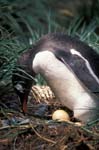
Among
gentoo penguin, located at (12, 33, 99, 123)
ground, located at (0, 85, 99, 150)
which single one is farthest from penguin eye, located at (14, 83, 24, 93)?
ground, located at (0, 85, 99, 150)

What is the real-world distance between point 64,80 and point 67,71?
71 millimetres

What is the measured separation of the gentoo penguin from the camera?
4758 mm

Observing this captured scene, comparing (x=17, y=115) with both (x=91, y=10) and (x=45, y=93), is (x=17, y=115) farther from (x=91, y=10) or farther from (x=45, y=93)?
(x=91, y=10)

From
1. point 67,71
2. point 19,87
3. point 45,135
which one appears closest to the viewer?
→ point 45,135

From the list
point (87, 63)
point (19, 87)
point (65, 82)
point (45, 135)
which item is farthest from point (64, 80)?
point (45, 135)

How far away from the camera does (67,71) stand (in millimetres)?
4812

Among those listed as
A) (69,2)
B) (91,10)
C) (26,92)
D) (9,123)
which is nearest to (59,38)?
(26,92)

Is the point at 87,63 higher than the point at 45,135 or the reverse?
higher

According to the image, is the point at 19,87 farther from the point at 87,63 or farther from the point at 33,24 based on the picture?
the point at 33,24

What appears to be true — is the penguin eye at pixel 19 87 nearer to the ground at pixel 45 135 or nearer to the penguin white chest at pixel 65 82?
the penguin white chest at pixel 65 82

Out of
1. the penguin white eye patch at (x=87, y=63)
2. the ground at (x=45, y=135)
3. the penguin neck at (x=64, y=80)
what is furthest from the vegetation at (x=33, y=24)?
the penguin white eye patch at (x=87, y=63)

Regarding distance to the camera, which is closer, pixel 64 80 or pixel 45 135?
pixel 45 135

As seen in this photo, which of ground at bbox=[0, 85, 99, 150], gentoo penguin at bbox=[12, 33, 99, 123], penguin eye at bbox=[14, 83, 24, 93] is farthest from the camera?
penguin eye at bbox=[14, 83, 24, 93]

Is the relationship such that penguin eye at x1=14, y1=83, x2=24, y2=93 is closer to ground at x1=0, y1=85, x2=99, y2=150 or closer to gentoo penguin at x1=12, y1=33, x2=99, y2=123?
gentoo penguin at x1=12, y1=33, x2=99, y2=123
